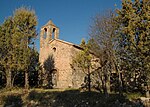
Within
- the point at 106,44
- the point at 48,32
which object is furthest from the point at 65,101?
the point at 48,32

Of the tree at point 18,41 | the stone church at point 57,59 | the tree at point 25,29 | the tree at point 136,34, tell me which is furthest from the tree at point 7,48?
the tree at point 136,34

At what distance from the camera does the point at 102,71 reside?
2209 centimetres

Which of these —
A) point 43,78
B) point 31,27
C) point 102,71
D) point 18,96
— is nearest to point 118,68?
point 102,71

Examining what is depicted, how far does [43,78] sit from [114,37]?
1428cm

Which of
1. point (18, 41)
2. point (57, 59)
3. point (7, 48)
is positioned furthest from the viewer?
point (57, 59)

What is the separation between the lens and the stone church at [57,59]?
2608 cm

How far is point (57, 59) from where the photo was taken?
2831 cm

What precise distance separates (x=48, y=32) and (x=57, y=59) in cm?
501

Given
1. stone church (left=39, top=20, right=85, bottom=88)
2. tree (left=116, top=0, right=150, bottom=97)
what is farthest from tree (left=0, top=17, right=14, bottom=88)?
tree (left=116, top=0, right=150, bottom=97)

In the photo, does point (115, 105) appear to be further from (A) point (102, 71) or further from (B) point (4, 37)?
(B) point (4, 37)

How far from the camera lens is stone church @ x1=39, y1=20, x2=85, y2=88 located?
26.1 meters

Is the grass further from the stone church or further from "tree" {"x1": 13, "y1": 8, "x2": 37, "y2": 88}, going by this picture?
the stone church

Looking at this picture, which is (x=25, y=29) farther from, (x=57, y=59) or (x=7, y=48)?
(x=57, y=59)

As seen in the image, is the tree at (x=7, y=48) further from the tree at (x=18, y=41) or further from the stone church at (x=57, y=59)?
the stone church at (x=57, y=59)
